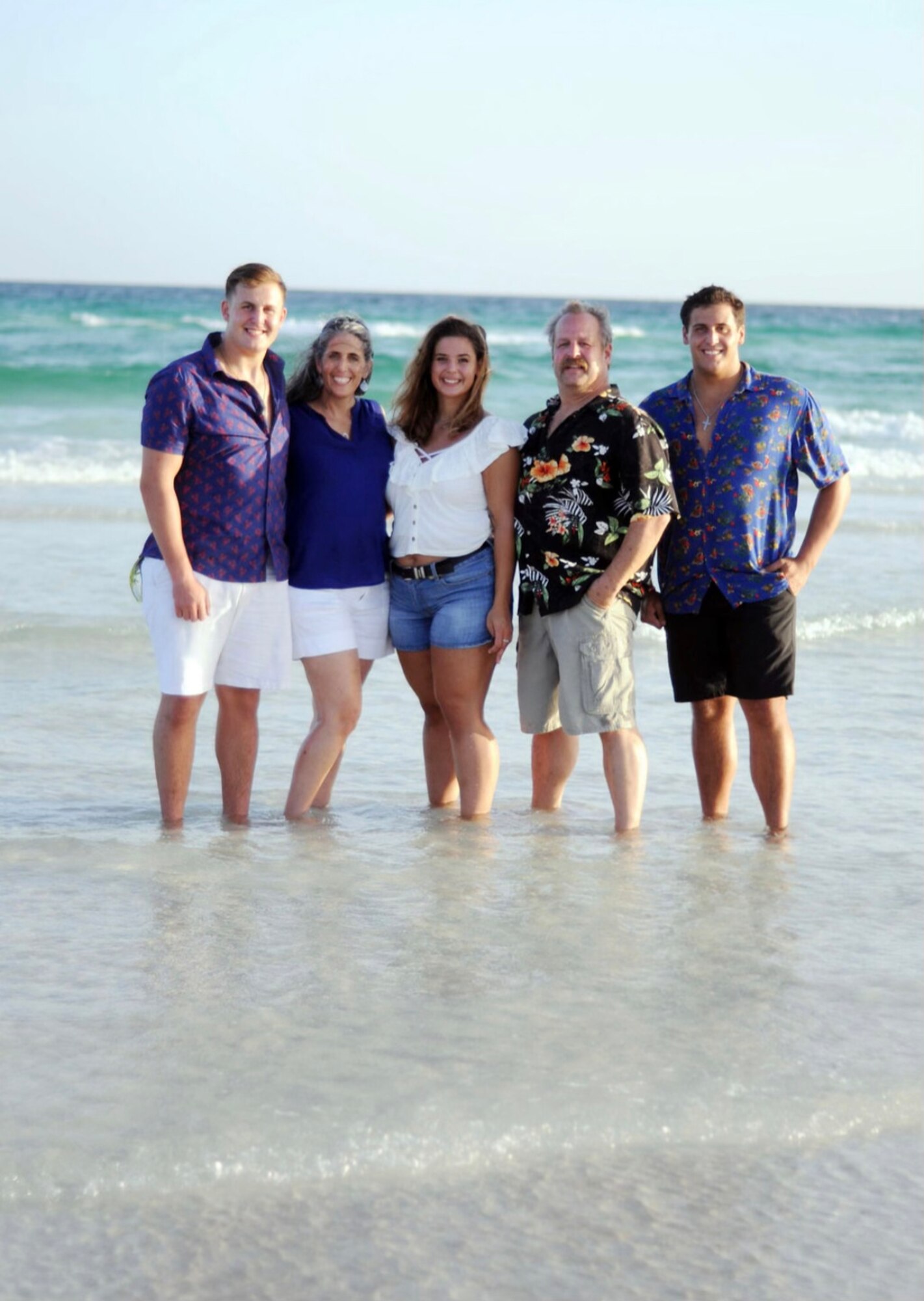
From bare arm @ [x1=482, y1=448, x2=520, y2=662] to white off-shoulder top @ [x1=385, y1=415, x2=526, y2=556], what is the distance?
2cm

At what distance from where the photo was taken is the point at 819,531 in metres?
4.46

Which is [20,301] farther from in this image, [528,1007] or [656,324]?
[528,1007]

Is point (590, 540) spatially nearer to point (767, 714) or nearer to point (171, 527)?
point (767, 714)

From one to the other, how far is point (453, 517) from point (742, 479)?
864mm

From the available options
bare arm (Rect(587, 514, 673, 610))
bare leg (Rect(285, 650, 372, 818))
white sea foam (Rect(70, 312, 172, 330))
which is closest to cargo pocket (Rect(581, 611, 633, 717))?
bare arm (Rect(587, 514, 673, 610))

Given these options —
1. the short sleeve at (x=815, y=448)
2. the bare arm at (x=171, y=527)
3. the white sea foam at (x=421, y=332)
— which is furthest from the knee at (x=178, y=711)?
the white sea foam at (x=421, y=332)

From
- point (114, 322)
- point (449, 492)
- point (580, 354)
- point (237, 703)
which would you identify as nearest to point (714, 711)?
point (449, 492)

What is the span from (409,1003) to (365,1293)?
0.95 m

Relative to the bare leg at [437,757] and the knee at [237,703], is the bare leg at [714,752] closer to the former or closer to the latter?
the bare leg at [437,757]

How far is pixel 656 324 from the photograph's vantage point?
143 feet

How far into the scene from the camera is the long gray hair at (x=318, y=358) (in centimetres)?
432

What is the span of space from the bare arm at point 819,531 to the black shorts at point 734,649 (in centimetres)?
7

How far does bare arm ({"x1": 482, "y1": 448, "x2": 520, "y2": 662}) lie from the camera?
14.2 feet

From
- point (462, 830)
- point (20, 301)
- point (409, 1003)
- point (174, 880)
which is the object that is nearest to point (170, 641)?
point (174, 880)
